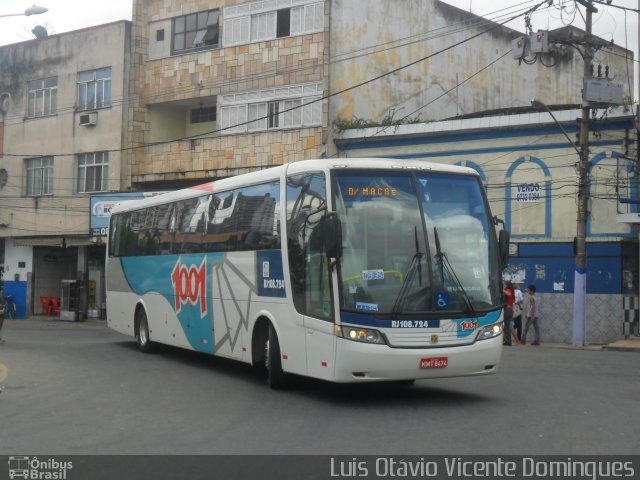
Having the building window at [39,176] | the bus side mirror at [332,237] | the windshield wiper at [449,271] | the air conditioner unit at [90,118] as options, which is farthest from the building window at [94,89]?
the windshield wiper at [449,271]

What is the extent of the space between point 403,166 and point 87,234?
2714 centimetres

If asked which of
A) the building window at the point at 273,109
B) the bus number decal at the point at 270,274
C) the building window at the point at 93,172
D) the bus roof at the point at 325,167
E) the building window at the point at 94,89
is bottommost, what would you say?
the bus number decal at the point at 270,274

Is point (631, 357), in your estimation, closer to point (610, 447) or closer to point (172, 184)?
point (610, 447)

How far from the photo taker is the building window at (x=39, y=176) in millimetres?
38281

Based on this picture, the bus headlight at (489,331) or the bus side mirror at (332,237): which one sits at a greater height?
the bus side mirror at (332,237)

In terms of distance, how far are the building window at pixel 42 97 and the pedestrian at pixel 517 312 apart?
22565 millimetres

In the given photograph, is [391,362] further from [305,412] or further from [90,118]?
[90,118]

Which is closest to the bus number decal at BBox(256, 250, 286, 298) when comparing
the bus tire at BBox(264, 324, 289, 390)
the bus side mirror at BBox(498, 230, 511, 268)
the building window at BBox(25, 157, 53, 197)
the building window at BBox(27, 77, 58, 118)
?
the bus tire at BBox(264, 324, 289, 390)

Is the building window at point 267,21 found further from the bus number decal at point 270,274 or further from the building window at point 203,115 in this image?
the bus number decal at point 270,274

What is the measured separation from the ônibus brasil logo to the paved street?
1.23m

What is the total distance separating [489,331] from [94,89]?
94.3 feet

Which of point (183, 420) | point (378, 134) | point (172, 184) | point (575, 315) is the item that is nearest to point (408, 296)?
point (183, 420)

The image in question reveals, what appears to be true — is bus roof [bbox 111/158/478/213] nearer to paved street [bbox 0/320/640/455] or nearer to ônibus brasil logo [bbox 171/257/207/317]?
ônibus brasil logo [bbox 171/257/207/317]

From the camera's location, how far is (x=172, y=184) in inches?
1339
